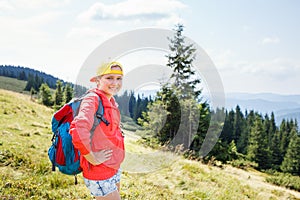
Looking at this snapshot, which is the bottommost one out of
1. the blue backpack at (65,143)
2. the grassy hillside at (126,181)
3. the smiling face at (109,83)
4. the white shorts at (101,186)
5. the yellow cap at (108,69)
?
the grassy hillside at (126,181)

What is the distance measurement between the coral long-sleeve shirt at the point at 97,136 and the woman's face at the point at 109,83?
90 mm

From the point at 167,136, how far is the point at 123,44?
1680cm

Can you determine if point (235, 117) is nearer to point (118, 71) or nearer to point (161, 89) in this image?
point (161, 89)

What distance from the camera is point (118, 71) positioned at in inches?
128

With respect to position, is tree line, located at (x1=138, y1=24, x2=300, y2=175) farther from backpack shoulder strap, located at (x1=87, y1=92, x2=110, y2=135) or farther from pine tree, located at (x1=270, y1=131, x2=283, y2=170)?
pine tree, located at (x1=270, y1=131, x2=283, y2=170)

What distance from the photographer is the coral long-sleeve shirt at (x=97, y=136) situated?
271 centimetres

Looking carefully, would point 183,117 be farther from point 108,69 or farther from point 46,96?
point 46,96

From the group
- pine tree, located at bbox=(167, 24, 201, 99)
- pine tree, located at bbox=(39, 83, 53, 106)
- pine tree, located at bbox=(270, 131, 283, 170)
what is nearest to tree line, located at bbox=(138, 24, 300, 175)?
pine tree, located at bbox=(167, 24, 201, 99)

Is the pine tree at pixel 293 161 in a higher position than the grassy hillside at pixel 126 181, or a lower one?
lower

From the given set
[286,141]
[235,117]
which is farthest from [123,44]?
[235,117]

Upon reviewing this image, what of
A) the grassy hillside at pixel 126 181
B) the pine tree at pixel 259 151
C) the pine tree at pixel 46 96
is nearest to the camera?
the grassy hillside at pixel 126 181

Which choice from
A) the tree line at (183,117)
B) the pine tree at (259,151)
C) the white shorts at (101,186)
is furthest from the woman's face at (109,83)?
the pine tree at (259,151)

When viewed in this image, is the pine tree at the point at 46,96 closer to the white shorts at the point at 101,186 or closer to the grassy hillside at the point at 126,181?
the grassy hillside at the point at 126,181

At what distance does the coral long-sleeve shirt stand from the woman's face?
0.30ft
